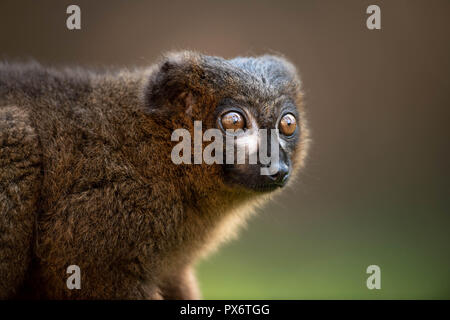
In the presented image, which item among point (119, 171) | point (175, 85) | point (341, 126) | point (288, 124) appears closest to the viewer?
point (119, 171)

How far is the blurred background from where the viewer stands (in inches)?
261

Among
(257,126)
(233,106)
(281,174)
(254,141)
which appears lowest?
(281,174)

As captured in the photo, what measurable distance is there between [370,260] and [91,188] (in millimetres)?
4640

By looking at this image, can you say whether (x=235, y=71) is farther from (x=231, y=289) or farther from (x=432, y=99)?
(x=432, y=99)

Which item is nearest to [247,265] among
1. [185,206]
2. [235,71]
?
[185,206]

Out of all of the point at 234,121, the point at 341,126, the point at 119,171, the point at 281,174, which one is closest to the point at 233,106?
the point at 234,121

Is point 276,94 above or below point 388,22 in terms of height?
below

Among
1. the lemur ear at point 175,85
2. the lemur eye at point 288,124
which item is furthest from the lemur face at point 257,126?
the lemur ear at point 175,85

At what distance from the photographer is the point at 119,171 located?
4.03 meters

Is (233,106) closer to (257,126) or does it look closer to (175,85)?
(257,126)

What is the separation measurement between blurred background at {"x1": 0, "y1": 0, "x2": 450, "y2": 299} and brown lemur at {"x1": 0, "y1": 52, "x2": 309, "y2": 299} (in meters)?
1.14

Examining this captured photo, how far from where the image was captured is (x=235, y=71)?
418cm

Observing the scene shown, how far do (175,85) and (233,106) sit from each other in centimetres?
50

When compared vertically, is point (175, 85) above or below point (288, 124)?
above
